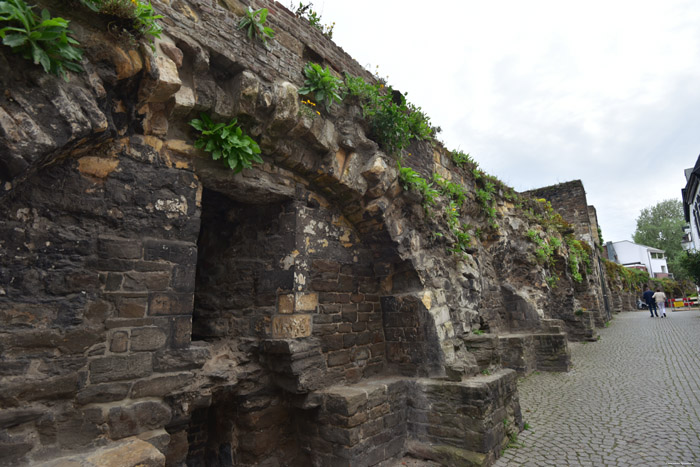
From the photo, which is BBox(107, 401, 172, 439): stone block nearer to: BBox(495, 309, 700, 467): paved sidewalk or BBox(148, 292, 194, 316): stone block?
BBox(148, 292, 194, 316): stone block

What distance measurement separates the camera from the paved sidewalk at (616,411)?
4160 mm

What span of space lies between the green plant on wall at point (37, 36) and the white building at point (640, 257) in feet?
206

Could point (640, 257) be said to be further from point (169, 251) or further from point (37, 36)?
point (37, 36)

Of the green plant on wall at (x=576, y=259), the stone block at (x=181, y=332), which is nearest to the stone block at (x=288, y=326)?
the stone block at (x=181, y=332)

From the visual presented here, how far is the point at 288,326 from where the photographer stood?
13.0 ft

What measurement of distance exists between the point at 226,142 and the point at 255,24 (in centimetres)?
125

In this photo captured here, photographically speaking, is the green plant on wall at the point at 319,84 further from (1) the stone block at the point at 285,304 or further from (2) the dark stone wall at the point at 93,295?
(1) the stone block at the point at 285,304

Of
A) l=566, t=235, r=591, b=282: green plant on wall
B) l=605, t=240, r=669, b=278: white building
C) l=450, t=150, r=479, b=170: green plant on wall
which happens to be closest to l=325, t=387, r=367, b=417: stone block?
l=450, t=150, r=479, b=170: green plant on wall

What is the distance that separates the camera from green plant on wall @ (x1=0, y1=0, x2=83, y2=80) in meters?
2.08

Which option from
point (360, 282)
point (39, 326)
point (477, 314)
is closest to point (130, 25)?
point (39, 326)

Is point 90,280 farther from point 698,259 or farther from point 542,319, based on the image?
point 698,259

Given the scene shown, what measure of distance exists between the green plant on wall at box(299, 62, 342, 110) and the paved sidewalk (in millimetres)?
4385

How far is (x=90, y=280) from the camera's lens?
8.84ft

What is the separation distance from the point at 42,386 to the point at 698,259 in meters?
22.8
